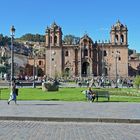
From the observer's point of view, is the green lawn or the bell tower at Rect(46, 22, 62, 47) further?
the bell tower at Rect(46, 22, 62, 47)

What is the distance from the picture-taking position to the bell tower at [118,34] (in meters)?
111

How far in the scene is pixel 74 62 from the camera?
370ft

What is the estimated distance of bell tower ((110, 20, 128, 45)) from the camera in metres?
111

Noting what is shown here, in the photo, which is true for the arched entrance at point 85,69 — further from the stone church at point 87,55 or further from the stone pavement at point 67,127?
the stone pavement at point 67,127

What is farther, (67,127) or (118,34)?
(118,34)

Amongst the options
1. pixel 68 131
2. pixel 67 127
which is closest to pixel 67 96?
pixel 67 127

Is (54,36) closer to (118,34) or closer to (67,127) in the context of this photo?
(118,34)

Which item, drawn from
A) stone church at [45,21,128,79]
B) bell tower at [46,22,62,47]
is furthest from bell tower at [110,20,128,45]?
bell tower at [46,22,62,47]

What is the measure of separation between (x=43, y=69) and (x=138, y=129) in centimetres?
11210

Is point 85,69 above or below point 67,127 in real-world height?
above

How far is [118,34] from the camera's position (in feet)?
367

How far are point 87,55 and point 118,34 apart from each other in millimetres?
10143

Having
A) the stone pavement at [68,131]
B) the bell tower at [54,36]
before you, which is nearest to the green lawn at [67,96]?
the stone pavement at [68,131]

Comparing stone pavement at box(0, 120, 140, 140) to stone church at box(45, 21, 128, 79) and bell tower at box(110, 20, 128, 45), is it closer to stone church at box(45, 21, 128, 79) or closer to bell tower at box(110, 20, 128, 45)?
stone church at box(45, 21, 128, 79)
